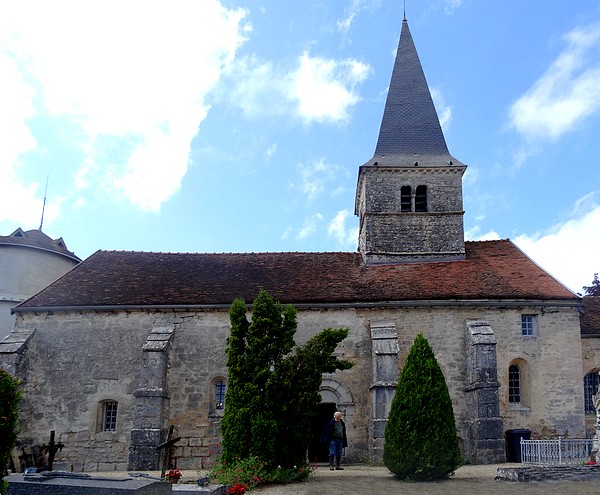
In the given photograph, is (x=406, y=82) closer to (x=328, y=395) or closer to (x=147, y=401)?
(x=328, y=395)

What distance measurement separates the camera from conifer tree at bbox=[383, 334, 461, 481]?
1291 centimetres

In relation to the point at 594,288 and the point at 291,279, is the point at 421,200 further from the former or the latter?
the point at 594,288

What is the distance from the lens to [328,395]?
18750 millimetres

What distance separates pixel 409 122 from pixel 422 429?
15807 mm

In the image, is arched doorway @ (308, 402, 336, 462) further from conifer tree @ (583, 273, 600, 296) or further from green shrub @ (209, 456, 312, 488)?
conifer tree @ (583, 273, 600, 296)

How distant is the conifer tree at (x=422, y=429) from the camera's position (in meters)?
12.9

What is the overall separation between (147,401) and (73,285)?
5.70 meters

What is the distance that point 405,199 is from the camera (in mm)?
23812

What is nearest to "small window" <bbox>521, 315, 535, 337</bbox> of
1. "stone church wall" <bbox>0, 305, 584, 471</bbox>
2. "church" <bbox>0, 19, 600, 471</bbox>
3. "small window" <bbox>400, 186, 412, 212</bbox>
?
"church" <bbox>0, 19, 600, 471</bbox>

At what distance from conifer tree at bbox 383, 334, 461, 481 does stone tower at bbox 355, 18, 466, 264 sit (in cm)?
912

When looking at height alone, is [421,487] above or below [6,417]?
below

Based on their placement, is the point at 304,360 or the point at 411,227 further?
the point at 411,227

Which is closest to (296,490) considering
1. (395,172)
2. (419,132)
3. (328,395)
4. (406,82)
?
(328,395)

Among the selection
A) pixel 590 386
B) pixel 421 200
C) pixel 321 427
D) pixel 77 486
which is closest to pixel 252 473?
pixel 77 486
